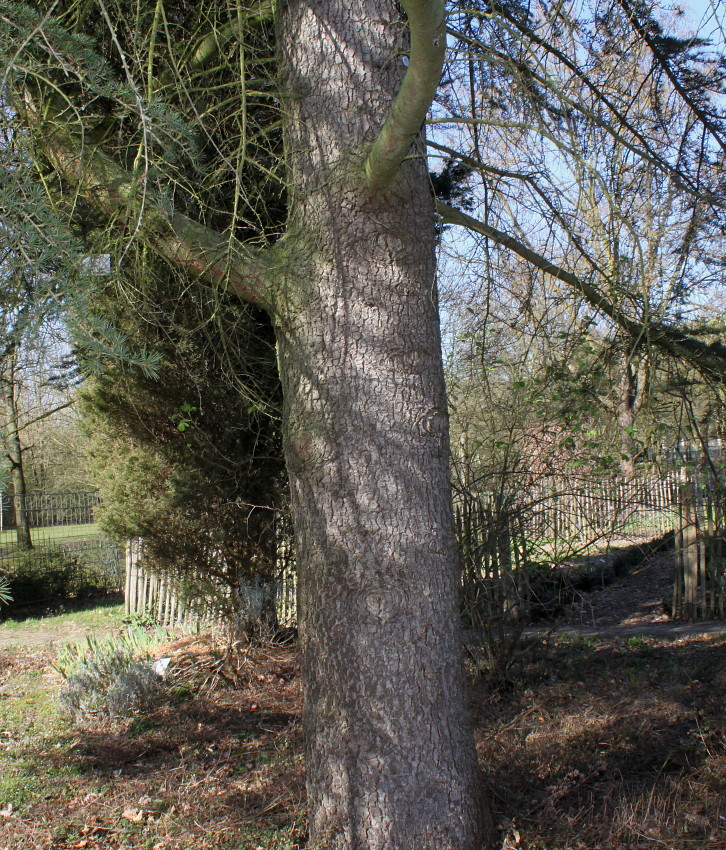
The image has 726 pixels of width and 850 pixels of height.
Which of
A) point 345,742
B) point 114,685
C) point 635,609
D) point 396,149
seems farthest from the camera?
point 635,609

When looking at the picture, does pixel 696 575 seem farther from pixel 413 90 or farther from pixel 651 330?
pixel 413 90

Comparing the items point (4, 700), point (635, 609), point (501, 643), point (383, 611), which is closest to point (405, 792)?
point (383, 611)

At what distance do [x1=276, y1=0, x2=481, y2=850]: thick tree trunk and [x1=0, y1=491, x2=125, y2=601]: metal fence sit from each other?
10058 millimetres

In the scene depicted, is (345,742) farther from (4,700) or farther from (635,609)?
(635,609)

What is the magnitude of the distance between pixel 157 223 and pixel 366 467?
1.70 m

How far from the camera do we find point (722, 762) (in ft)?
12.2

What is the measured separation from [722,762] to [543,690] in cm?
162

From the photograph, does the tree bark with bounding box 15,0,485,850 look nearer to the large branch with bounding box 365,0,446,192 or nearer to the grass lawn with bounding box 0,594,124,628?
the large branch with bounding box 365,0,446,192

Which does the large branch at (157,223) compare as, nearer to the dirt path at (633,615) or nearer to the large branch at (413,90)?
the large branch at (413,90)

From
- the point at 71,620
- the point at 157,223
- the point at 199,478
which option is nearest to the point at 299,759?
the point at 199,478

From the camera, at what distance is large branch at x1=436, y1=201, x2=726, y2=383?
13.9ft

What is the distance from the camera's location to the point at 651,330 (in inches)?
181

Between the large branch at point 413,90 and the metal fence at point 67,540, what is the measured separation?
1069 centimetres

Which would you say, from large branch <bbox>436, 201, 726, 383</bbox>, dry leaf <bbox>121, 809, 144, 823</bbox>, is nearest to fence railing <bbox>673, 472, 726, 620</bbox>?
large branch <bbox>436, 201, 726, 383</bbox>
